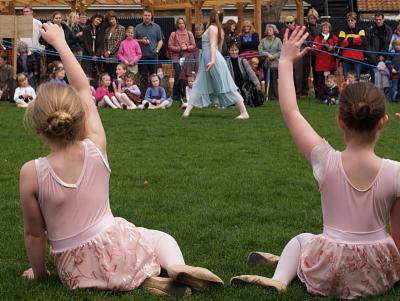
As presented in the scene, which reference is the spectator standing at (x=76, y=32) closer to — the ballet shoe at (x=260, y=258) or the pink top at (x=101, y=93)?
the pink top at (x=101, y=93)

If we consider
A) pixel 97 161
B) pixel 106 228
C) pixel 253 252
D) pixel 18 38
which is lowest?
pixel 253 252

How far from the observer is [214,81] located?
1455 centimetres

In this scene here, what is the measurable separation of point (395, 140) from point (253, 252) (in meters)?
6.52

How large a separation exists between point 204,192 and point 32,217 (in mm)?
3269

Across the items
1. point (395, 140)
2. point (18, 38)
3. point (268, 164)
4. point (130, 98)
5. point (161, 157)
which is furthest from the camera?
point (18, 38)

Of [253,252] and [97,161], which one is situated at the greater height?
[97,161]

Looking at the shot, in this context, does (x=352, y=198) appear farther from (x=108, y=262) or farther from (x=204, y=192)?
(x=204, y=192)

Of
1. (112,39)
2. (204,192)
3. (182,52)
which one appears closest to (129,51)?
(112,39)

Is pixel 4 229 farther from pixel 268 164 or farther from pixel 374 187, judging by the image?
pixel 268 164

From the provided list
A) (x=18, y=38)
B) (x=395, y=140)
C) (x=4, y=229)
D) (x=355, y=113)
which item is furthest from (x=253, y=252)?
(x=18, y=38)

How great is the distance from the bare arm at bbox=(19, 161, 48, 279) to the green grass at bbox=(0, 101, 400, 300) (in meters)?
0.19

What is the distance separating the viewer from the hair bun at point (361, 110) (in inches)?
153

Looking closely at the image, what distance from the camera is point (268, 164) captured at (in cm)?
896

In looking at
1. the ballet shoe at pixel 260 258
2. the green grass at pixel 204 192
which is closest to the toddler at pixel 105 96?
the green grass at pixel 204 192
